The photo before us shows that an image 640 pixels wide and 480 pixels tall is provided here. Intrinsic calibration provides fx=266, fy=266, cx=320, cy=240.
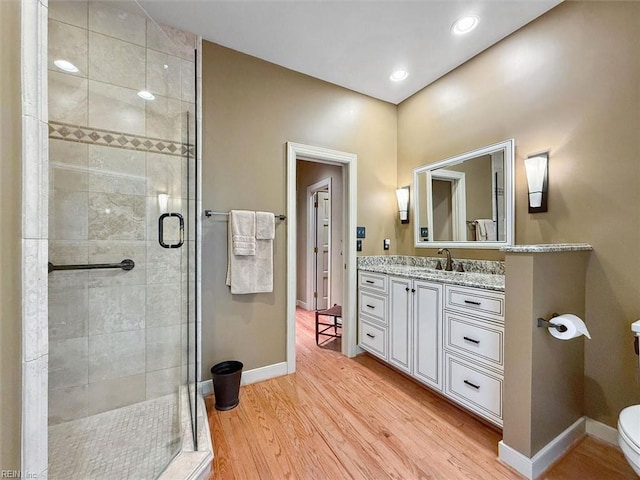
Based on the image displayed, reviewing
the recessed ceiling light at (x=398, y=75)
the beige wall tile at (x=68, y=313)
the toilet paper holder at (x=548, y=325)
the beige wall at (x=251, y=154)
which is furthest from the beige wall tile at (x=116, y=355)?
the recessed ceiling light at (x=398, y=75)

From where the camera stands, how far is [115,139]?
1663mm

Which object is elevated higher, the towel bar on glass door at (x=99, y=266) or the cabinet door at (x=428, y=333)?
the towel bar on glass door at (x=99, y=266)

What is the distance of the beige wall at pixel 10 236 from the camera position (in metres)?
0.64

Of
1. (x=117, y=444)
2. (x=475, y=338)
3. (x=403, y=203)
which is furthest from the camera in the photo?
(x=403, y=203)

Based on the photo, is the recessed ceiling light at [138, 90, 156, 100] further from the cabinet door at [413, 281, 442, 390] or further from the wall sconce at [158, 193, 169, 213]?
the cabinet door at [413, 281, 442, 390]

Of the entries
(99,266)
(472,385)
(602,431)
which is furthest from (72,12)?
(602,431)

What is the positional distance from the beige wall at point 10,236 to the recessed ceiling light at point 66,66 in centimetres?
90

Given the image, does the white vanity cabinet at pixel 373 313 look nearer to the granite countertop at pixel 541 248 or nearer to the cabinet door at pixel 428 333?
the cabinet door at pixel 428 333

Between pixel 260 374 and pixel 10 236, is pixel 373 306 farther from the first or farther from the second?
pixel 10 236

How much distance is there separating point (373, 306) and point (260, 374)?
1.13m

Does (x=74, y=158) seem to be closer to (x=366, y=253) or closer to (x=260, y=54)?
(x=260, y=54)

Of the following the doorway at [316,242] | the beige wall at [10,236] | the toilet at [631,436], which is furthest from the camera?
the doorway at [316,242]

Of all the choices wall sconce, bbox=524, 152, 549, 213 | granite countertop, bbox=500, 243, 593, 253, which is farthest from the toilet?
wall sconce, bbox=524, 152, 549, 213

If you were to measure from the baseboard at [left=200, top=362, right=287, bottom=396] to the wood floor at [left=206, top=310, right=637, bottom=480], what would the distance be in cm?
7
